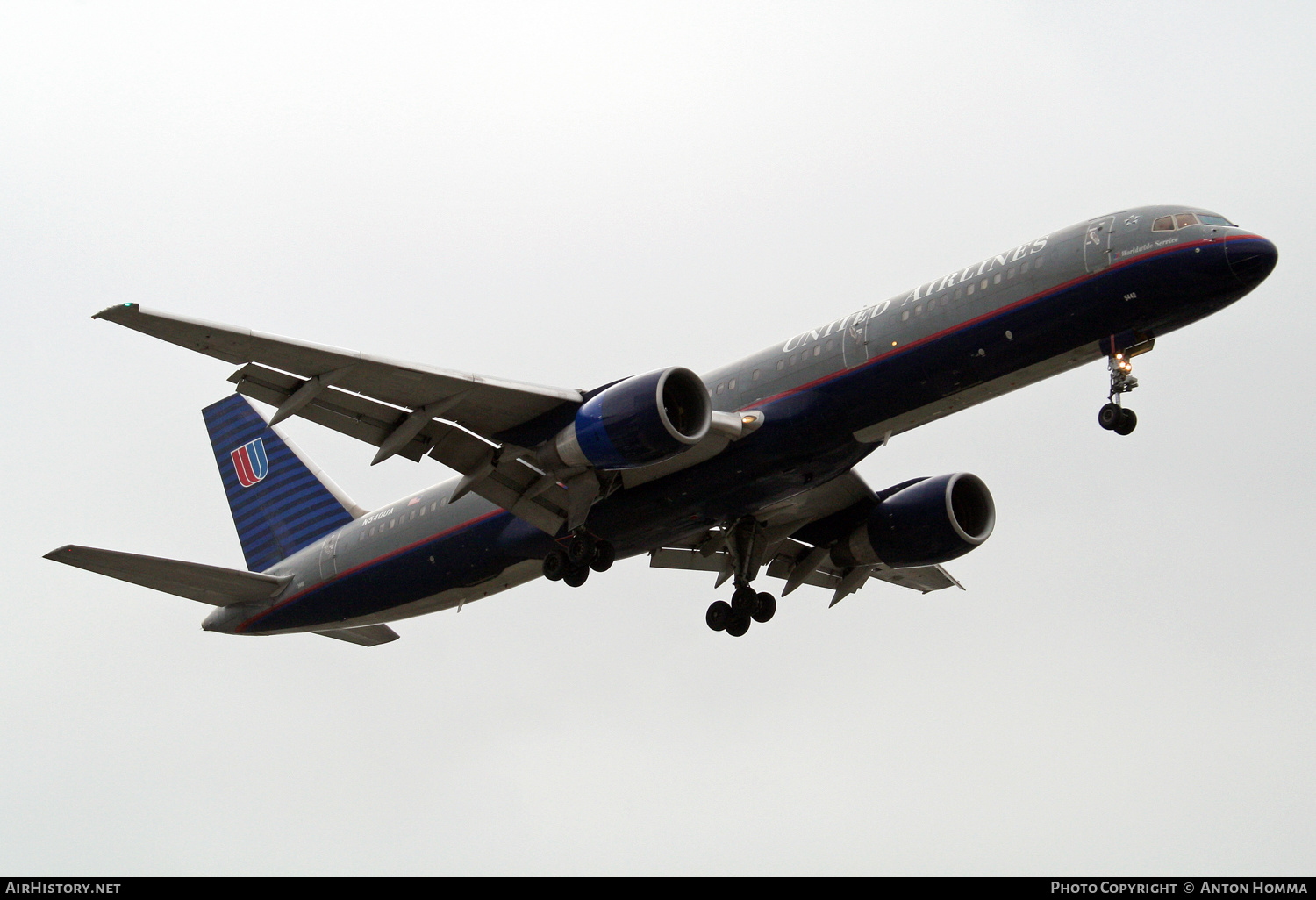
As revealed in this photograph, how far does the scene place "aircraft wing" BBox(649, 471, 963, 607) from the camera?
3141cm

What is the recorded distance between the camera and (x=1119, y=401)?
2491 cm

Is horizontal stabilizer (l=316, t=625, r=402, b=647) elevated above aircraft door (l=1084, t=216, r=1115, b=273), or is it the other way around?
aircraft door (l=1084, t=216, r=1115, b=273)

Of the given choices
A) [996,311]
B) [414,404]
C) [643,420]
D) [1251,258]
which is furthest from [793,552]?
[1251,258]

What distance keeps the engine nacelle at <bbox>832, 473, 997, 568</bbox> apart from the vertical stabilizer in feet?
42.1

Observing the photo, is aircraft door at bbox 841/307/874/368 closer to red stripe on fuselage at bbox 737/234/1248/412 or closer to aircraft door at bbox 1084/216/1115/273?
red stripe on fuselage at bbox 737/234/1248/412

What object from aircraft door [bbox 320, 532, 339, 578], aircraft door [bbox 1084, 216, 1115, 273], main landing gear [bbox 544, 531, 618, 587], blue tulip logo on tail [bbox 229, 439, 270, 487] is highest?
blue tulip logo on tail [bbox 229, 439, 270, 487]

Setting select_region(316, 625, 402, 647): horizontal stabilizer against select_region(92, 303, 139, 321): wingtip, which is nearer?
select_region(92, 303, 139, 321): wingtip

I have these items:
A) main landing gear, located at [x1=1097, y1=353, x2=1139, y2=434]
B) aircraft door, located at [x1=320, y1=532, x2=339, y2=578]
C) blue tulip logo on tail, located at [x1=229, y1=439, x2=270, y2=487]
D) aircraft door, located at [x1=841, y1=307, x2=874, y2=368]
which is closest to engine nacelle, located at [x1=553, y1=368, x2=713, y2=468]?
aircraft door, located at [x1=841, y1=307, x2=874, y2=368]

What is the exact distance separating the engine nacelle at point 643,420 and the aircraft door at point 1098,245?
7.13 m

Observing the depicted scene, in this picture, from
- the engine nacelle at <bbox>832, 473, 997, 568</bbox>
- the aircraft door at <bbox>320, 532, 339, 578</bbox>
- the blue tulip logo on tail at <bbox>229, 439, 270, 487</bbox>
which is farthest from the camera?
the blue tulip logo on tail at <bbox>229, 439, 270, 487</bbox>

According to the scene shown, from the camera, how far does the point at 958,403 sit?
85.1 ft

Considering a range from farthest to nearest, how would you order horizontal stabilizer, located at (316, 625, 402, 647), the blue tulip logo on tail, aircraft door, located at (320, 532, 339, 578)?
the blue tulip logo on tail → horizontal stabilizer, located at (316, 625, 402, 647) → aircraft door, located at (320, 532, 339, 578)

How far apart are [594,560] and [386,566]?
5.86m
